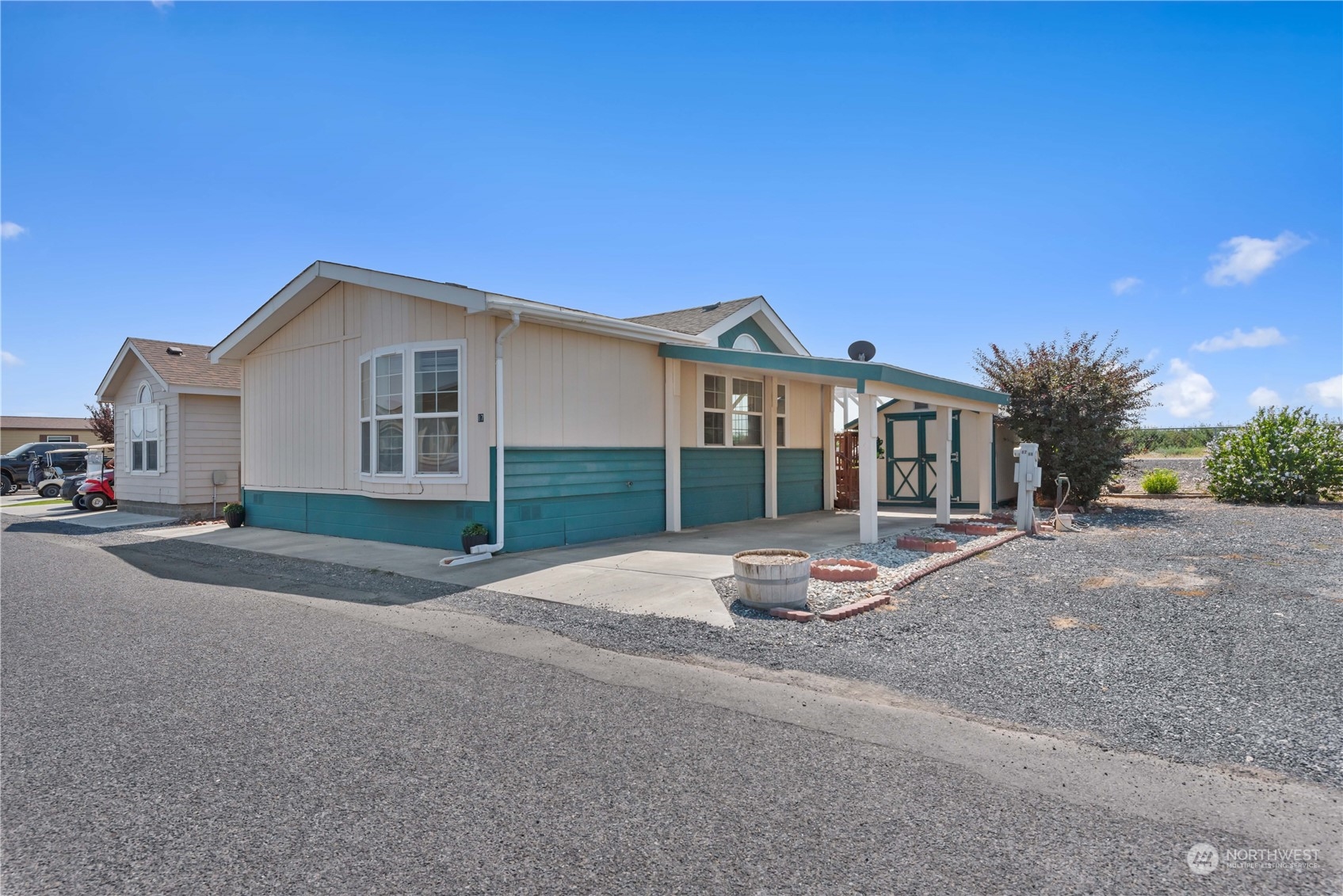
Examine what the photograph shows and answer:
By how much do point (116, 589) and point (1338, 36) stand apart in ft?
48.7

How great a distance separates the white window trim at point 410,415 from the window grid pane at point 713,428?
187 inches

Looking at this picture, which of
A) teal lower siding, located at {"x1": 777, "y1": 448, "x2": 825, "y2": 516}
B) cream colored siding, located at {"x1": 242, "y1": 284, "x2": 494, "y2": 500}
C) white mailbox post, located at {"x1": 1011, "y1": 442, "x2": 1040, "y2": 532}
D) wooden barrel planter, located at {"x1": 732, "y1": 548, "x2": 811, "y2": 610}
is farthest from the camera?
teal lower siding, located at {"x1": 777, "y1": 448, "x2": 825, "y2": 516}

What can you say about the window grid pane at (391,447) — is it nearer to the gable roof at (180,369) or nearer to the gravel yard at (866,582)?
the gravel yard at (866,582)

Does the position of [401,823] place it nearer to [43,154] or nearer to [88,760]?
[88,760]

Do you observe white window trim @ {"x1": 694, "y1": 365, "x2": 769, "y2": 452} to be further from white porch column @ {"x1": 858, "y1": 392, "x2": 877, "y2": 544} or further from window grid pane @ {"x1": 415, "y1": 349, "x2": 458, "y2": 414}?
window grid pane @ {"x1": 415, "y1": 349, "x2": 458, "y2": 414}

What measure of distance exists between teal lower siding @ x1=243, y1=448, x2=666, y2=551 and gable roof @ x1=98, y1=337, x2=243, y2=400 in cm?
450

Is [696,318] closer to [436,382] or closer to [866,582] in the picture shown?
[436,382]

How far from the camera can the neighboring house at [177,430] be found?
1495cm

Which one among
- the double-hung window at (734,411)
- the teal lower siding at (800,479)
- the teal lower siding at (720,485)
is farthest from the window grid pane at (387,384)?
the teal lower siding at (800,479)

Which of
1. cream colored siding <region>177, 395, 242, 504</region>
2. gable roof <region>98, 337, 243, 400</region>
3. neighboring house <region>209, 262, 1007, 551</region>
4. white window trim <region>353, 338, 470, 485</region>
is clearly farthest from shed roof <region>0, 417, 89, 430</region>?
white window trim <region>353, 338, 470, 485</region>

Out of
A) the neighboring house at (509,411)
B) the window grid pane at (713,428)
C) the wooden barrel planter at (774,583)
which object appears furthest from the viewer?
the window grid pane at (713,428)

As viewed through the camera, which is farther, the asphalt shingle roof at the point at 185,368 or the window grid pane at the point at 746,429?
the asphalt shingle roof at the point at 185,368

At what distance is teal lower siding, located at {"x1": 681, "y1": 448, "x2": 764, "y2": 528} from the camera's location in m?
12.1

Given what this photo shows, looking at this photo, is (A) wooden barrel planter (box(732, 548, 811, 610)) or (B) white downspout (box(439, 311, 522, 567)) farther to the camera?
(B) white downspout (box(439, 311, 522, 567))
